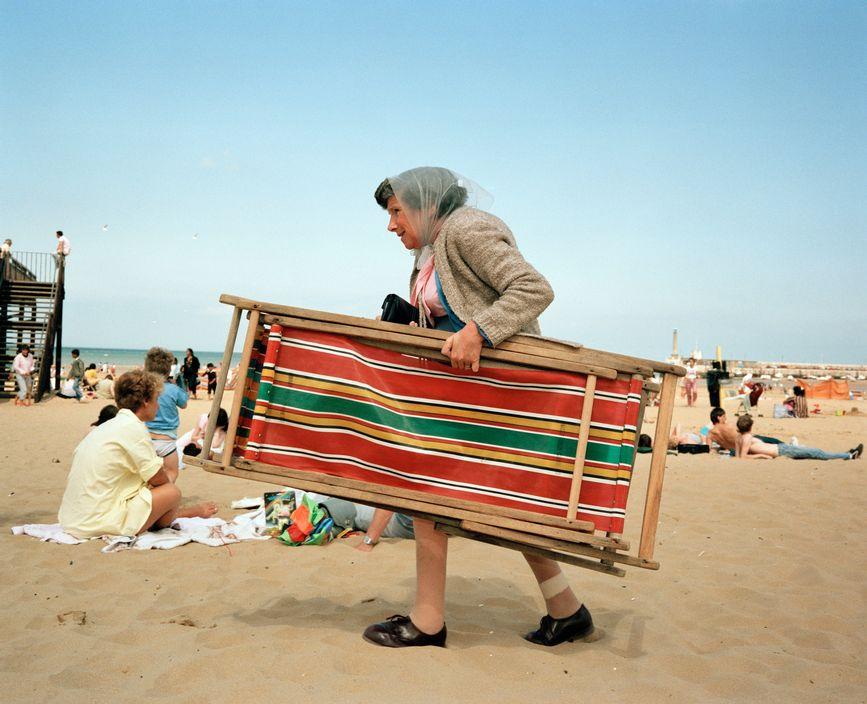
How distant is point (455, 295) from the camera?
303 centimetres

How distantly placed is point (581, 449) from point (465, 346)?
24.0 inches

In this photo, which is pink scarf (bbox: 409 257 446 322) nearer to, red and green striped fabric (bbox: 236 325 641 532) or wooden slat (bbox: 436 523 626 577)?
red and green striped fabric (bbox: 236 325 641 532)

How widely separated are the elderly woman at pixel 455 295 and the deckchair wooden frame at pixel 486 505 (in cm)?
12

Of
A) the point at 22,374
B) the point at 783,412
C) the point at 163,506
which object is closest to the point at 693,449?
the point at 163,506

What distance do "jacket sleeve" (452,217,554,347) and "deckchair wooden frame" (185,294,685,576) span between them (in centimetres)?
10

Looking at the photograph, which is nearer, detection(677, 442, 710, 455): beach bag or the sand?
the sand

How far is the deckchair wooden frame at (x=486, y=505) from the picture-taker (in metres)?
2.80

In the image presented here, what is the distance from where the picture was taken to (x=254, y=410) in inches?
118

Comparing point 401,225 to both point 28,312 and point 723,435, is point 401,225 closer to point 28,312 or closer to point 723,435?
point 723,435

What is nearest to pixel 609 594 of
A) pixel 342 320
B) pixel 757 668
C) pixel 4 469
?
pixel 757 668

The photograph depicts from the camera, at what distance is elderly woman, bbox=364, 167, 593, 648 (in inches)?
112

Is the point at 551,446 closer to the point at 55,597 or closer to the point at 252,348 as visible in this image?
the point at 252,348

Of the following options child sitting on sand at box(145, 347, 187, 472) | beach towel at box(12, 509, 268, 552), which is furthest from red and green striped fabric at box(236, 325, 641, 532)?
child sitting on sand at box(145, 347, 187, 472)

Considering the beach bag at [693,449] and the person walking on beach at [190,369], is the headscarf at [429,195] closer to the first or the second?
the beach bag at [693,449]
